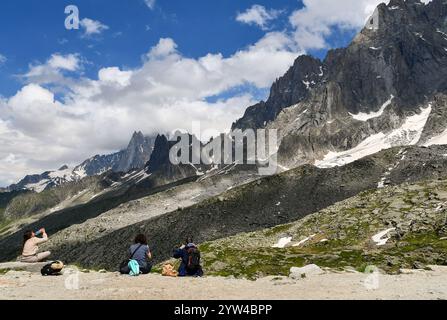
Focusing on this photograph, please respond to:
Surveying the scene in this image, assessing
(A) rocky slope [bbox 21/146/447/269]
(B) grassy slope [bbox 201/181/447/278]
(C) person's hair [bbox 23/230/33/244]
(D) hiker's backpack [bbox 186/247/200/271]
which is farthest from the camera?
(A) rocky slope [bbox 21/146/447/269]

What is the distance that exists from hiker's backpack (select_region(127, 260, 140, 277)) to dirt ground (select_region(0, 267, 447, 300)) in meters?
0.78

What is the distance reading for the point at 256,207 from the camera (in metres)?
174

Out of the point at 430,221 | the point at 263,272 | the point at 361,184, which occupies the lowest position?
the point at 263,272

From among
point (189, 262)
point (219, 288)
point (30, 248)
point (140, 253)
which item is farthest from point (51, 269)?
point (219, 288)

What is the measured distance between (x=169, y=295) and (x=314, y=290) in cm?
666

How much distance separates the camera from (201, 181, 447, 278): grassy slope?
53281 mm

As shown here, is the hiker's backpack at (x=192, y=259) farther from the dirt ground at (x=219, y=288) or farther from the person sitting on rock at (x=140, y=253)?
the dirt ground at (x=219, y=288)

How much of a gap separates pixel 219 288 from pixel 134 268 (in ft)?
22.7

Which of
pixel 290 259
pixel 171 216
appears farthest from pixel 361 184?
pixel 290 259

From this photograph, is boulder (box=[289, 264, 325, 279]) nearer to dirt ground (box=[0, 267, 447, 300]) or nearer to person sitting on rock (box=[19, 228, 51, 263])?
dirt ground (box=[0, 267, 447, 300])

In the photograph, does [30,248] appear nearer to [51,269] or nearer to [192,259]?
[51,269]

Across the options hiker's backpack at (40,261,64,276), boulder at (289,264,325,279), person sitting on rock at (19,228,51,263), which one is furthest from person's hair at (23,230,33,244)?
boulder at (289,264,325,279)

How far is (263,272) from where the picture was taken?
54.2 meters
